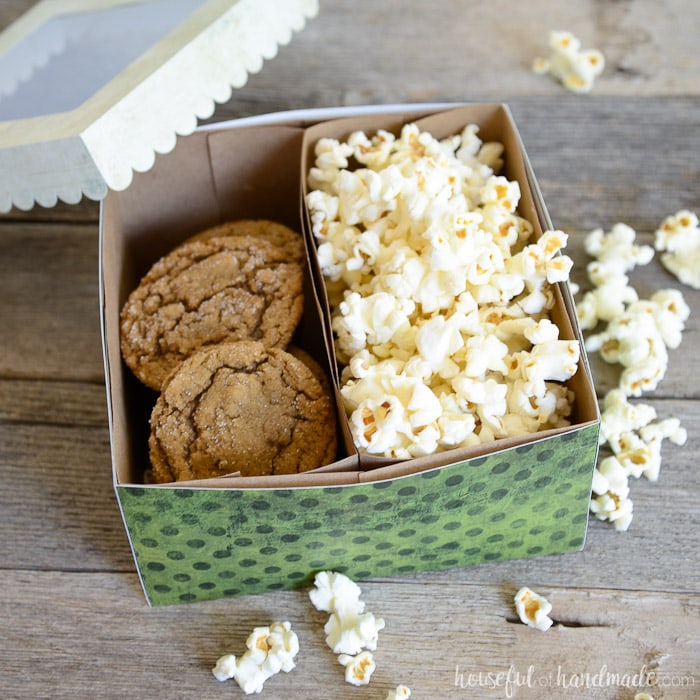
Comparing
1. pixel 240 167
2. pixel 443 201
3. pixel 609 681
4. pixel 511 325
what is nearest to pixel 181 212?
pixel 240 167

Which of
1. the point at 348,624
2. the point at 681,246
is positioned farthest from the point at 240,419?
the point at 681,246


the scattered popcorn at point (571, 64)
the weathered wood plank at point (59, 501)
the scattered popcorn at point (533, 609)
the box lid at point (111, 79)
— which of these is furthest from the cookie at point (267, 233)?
the scattered popcorn at point (571, 64)

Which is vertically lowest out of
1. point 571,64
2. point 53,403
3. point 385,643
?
point 385,643

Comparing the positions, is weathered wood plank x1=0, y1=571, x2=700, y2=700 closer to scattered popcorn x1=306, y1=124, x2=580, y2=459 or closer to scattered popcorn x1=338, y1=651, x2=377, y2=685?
scattered popcorn x1=338, y1=651, x2=377, y2=685

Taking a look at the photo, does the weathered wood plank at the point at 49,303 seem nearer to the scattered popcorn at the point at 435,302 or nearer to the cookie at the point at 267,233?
the cookie at the point at 267,233

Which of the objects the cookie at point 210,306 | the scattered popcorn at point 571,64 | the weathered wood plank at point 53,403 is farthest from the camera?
the scattered popcorn at point 571,64

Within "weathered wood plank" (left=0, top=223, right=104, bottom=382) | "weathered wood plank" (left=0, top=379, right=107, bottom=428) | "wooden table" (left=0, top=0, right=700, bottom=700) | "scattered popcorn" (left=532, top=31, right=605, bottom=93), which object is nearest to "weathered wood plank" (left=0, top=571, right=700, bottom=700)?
"wooden table" (left=0, top=0, right=700, bottom=700)

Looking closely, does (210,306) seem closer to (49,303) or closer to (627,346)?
(49,303)

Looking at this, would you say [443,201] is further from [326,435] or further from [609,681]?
[609,681]
